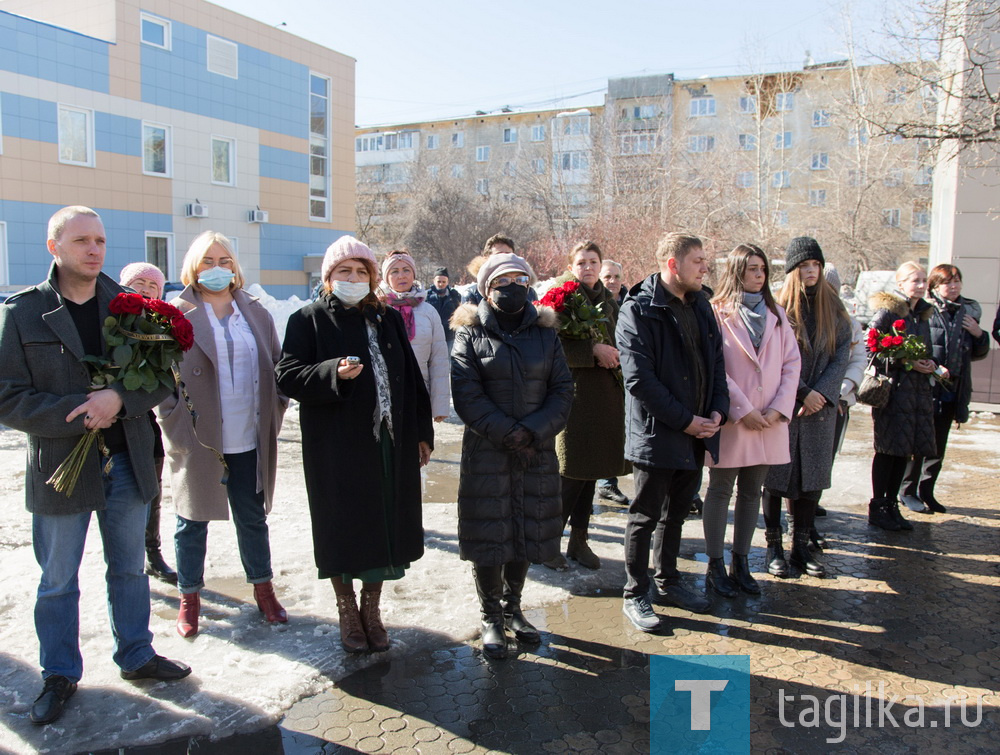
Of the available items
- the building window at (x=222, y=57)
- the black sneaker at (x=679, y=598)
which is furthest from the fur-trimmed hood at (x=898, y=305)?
the building window at (x=222, y=57)

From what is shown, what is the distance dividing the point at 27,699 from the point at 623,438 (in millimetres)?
3762

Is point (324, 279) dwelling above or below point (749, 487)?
above

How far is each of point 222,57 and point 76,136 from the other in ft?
20.6

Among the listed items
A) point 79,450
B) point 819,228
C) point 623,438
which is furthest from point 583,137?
point 79,450

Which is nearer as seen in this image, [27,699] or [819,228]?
[27,699]

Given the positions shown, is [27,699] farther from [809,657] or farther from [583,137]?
[583,137]

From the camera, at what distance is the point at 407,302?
17.0ft

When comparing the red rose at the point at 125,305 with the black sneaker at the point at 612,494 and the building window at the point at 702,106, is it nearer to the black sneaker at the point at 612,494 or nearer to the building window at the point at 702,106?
the black sneaker at the point at 612,494

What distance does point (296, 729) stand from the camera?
127 inches

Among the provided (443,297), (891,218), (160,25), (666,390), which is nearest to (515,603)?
(666,390)

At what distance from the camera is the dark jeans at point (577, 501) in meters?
5.15

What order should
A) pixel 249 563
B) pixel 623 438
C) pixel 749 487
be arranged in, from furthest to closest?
pixel 623 438
pixel 749 487
pixel 249 563

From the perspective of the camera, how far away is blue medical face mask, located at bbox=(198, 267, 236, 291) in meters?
4.03

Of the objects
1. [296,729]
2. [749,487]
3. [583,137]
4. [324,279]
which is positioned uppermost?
[583,137]
